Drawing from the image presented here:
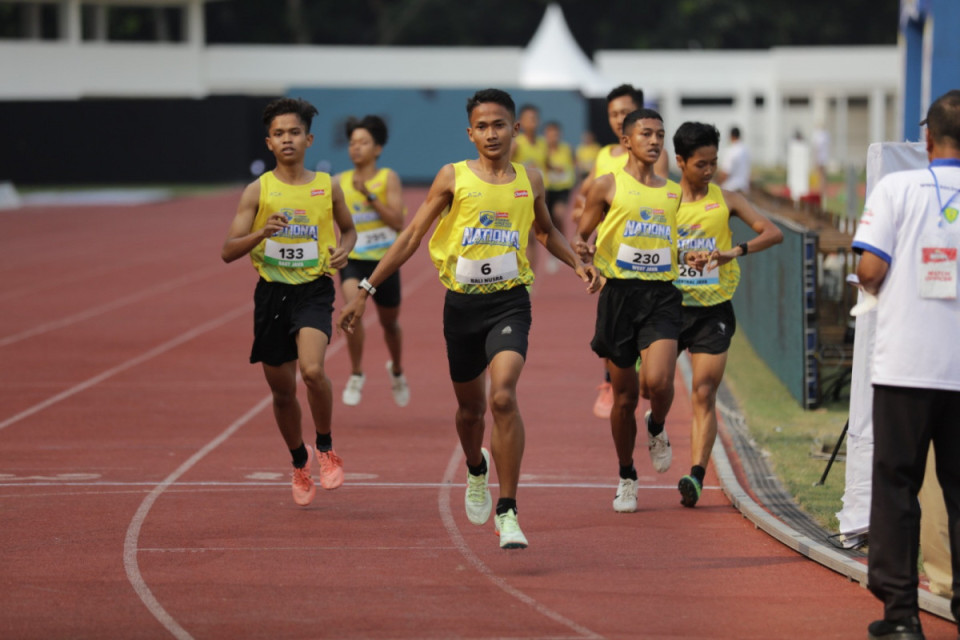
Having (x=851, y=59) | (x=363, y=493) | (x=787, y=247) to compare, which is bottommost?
(x=363, y=493)

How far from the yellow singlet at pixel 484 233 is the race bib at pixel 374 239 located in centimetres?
452

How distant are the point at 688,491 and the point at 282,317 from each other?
98.5 inches

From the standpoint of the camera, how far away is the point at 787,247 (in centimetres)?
1238

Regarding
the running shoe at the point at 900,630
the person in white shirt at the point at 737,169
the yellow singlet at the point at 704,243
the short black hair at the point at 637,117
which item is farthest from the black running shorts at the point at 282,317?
the person in white shirt at the point at 737,169

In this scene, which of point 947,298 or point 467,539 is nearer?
point 947,298

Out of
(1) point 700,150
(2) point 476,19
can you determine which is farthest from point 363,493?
(2) point 476,19

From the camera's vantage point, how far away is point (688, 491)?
27.5 feet

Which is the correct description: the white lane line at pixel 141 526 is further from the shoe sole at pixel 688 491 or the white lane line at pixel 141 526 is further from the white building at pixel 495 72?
the white building at pixel 495 72

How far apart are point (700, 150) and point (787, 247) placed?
13.2 feet

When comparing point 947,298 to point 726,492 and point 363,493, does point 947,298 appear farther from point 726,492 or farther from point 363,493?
point 363,493

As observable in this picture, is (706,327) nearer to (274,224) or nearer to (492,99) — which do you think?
(492,99)

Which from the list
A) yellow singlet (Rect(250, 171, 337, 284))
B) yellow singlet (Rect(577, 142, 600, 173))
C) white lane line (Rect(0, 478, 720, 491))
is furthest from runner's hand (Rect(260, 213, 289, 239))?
yellow singlet (Rect(577, 142, 600, 173))

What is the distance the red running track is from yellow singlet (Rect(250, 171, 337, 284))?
1357 millimetres

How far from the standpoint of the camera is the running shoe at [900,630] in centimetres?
551
